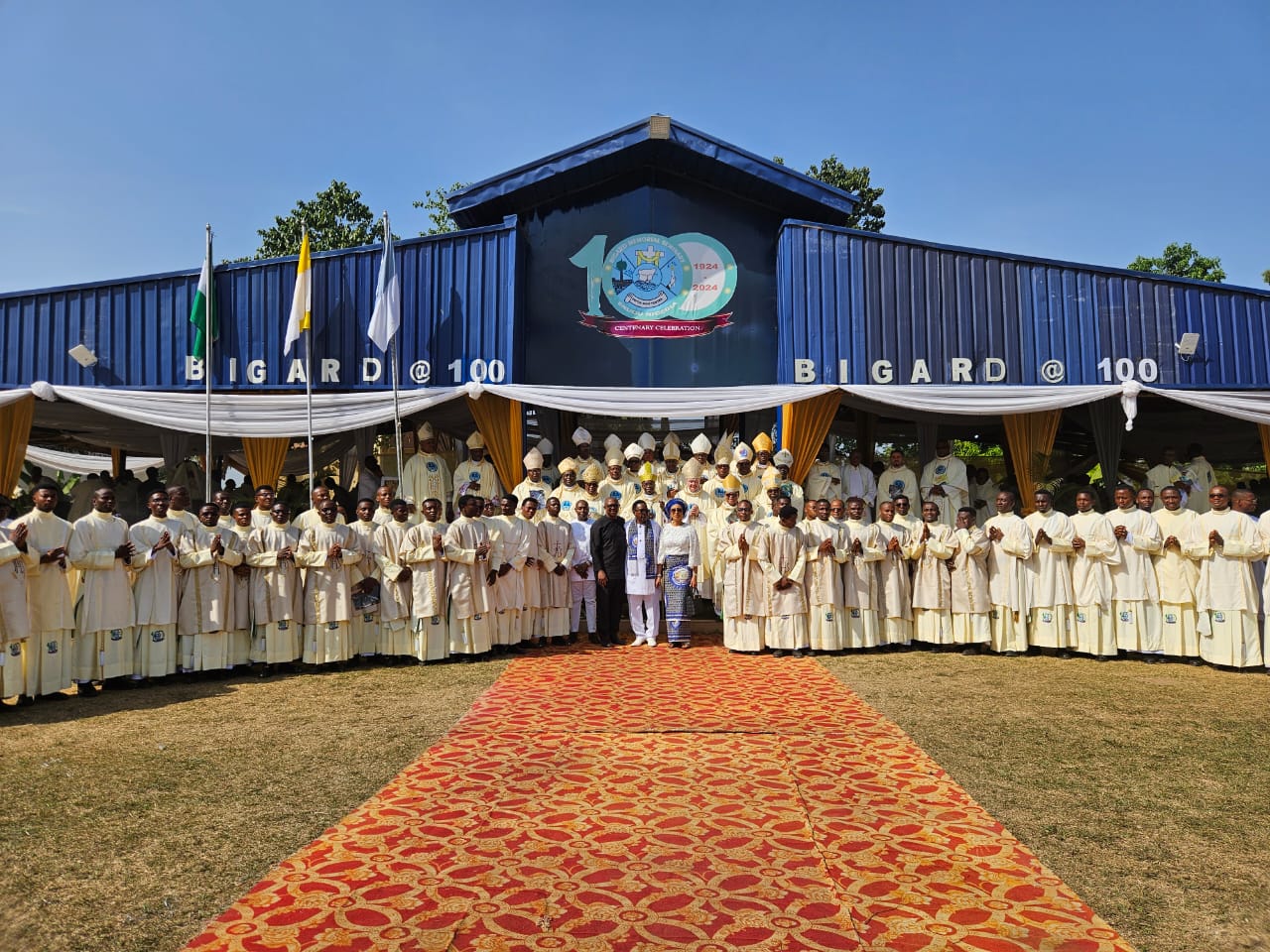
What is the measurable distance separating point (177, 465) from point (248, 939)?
13376 mm

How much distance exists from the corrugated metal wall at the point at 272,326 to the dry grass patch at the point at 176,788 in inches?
215

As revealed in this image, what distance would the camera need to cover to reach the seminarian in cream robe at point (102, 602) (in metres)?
7.88

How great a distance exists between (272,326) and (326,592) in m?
5.16

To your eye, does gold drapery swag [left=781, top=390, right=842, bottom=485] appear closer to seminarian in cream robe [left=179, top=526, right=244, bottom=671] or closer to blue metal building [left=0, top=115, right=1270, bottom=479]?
blue metal building [left=0, top=115, right=1270, bottom=479]

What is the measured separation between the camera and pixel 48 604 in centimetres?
757

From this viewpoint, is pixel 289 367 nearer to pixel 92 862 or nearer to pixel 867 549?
pixel 867 549

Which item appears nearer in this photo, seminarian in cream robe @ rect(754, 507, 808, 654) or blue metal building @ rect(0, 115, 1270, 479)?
seminarian in cream robe @ rect(754, 507, 808, 654)

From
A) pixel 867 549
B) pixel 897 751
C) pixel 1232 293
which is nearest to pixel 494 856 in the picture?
pixel 897 751

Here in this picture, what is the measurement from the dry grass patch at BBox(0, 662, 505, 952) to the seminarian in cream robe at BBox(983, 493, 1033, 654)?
18.3ft

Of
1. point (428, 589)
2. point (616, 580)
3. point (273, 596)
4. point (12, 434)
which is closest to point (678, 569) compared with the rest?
point (616, 580)

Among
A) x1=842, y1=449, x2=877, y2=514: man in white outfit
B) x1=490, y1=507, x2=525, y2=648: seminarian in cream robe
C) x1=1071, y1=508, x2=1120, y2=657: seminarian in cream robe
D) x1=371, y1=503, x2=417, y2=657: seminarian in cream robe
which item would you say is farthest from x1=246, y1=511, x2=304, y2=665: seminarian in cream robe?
x1=1071, y1=508, x2=1120, y2=657: seminarian in cream robe

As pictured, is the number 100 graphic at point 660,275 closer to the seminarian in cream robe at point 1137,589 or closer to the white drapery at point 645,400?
the white drapery at point 645,400

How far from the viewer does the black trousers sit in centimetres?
1065

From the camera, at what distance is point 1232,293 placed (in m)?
12.8
